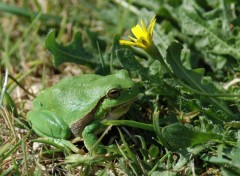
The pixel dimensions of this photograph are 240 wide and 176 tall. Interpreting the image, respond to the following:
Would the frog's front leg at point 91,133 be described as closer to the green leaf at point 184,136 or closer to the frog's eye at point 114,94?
the frog's eye at point 114,94

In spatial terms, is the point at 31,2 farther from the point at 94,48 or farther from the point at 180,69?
the point at 180,69

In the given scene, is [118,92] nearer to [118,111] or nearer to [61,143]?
[118,111]

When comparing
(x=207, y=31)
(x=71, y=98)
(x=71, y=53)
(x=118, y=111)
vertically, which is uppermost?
(x=207, y=31)

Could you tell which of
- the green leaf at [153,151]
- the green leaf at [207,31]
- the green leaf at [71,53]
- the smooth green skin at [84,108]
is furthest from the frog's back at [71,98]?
the green leaf at [207,31]

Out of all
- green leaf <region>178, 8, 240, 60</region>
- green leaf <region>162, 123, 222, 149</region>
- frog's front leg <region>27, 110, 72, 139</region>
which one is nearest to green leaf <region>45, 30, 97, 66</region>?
frog's front leg <region>27, 110, 72, 139</region>

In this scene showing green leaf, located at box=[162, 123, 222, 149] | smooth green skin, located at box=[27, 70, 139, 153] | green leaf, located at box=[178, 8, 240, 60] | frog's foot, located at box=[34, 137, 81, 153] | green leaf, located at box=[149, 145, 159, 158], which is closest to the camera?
green leaf, located at box=[162, 123, 222, 149]

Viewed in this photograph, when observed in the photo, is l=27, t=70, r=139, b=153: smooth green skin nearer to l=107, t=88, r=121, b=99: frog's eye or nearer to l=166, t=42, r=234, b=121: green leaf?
l=107, t=88, r=121, b=99: frog's eye

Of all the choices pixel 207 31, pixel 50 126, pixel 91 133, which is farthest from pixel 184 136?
pixel 207 31
